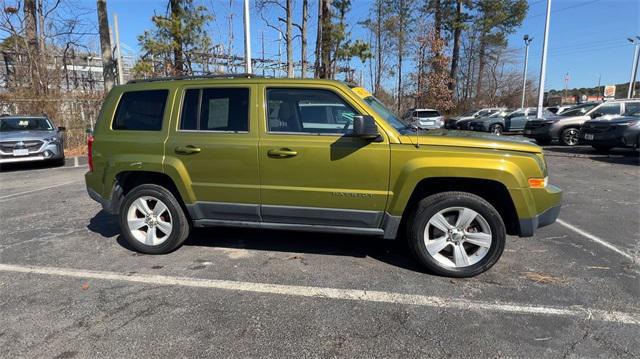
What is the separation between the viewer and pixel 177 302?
3352 millimetres

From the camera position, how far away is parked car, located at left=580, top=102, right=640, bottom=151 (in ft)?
37.1

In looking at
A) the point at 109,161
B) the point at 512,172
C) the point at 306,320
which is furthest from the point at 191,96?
the point at 512,172

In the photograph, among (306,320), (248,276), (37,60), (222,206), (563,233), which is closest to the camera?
(306,320)

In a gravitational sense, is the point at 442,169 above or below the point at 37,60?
below

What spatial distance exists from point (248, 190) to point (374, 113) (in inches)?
58.7

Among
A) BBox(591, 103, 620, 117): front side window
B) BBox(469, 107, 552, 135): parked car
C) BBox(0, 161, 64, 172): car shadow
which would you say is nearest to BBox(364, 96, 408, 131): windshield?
BBox(0, 161, 64, 172): car shadow

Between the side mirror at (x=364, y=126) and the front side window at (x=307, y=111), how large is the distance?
0.30 meters

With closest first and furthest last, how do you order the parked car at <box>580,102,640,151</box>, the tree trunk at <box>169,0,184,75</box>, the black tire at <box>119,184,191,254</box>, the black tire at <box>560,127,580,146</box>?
the black tire at <box>119,184,191,254</box> < the parked car at <box>580,102,640,151</box> < the black tire at <box>560,127,580,146</box> < the tree trunk at <box>169,0,184,75</box>

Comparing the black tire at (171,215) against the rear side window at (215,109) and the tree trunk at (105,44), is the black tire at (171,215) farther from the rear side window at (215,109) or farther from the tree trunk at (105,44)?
the tree trunk at (105,44)

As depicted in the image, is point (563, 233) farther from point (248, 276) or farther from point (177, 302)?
point (177, 302)

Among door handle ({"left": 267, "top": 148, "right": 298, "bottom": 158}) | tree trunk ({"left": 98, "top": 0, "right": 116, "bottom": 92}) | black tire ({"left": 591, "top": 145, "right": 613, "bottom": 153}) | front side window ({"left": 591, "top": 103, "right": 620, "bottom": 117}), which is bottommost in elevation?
black tire ({"left": 591, "top": 145, "right": 613, "bottom": 153})

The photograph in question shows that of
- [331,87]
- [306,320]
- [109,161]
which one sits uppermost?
[331,87]

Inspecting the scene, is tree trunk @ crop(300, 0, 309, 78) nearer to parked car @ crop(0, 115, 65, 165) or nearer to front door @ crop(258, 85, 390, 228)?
parked car @ crop(0, 115, 65, 165)

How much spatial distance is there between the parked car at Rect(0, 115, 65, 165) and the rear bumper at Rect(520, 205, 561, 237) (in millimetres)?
12250
